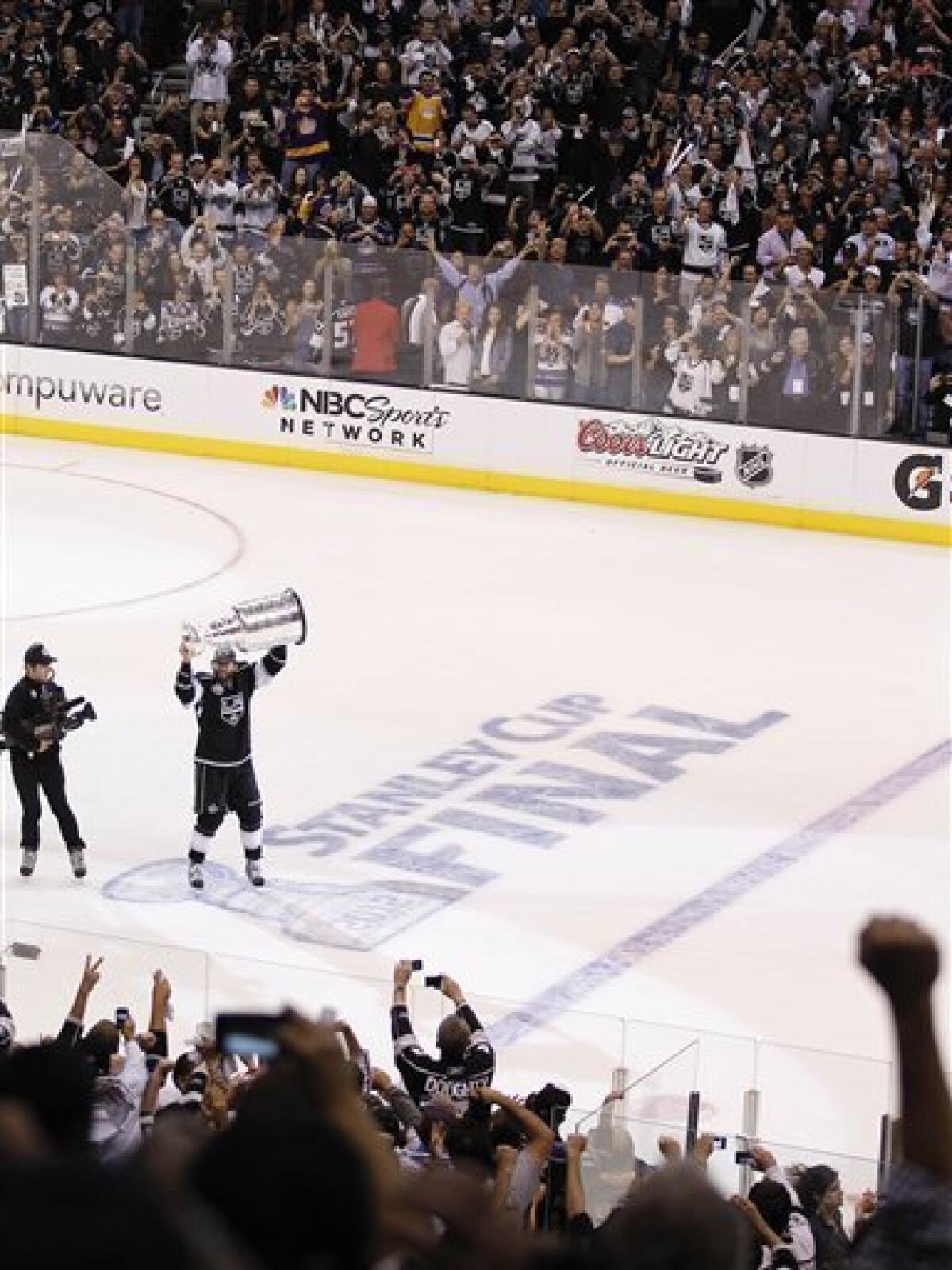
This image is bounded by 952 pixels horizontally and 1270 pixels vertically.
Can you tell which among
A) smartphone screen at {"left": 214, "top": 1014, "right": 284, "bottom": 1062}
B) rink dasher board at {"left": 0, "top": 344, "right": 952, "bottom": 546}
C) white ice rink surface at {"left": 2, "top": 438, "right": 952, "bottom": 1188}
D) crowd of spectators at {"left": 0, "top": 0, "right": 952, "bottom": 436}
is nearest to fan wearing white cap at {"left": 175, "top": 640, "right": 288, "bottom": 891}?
white ice rink surface at {"left": 2, "top": 438, "right": 952, "bottom": 1188}

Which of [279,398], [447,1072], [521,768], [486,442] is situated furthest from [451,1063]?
[279,398]

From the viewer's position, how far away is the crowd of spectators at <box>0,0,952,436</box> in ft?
68.8

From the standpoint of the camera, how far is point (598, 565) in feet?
64.5

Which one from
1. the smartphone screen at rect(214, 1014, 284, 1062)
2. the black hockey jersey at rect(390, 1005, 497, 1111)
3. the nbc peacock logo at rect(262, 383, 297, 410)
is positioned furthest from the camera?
the nbc peacock logo at rect(262, 383, 297, 410)

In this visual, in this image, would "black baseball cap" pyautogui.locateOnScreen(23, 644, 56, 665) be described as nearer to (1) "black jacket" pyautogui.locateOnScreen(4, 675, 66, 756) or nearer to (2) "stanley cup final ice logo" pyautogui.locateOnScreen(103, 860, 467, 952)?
(1) "black jacket" pyautogui.locateOnScreen(4, 675, 66, 756)

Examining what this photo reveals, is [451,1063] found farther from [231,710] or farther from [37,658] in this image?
[37,658]

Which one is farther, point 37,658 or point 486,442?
point 486,442

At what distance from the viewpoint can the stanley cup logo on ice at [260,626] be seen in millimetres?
12781

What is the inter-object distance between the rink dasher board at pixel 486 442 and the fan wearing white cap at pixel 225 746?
8.74 m

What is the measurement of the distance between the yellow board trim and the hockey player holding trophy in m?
8.62

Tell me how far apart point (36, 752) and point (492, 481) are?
945cm

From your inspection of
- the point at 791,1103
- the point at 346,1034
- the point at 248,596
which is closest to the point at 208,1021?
the point at 346,1034

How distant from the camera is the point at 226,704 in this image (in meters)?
12.7

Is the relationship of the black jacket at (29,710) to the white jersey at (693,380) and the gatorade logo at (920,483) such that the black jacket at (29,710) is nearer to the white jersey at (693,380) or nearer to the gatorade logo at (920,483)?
the white jersey at (693,380)
